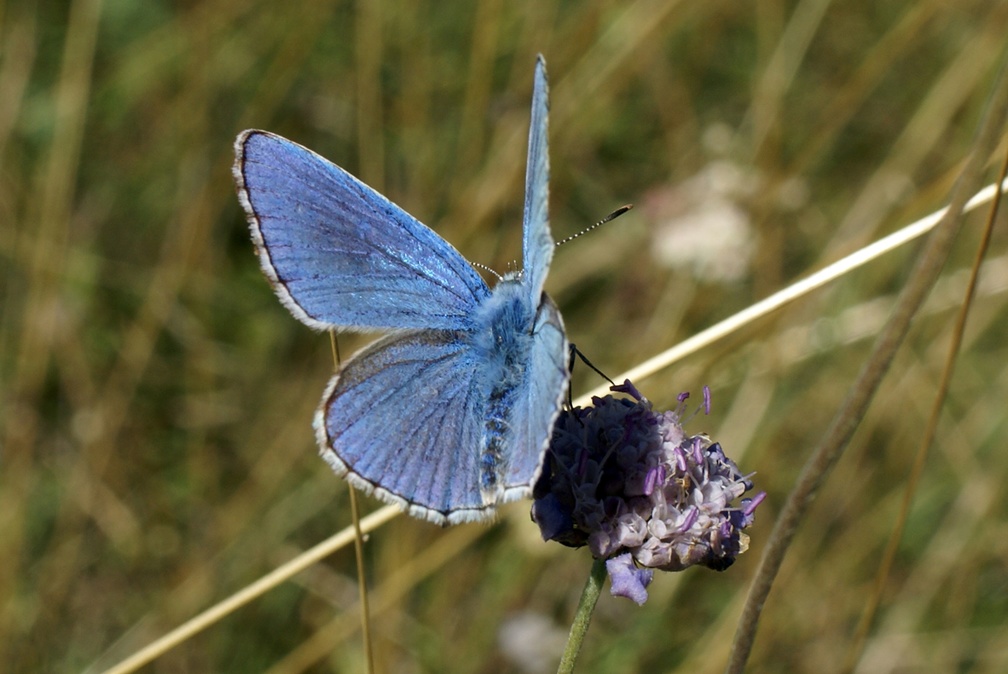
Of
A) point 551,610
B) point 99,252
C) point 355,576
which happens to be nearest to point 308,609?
point 355,576

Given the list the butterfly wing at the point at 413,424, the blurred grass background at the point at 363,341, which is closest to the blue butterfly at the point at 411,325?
the butterfly wing at the point at 413,424

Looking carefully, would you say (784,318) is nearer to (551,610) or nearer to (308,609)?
(551,610)

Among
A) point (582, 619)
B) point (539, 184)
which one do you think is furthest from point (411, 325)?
point (582, 619)

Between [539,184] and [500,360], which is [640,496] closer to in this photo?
[500,360]

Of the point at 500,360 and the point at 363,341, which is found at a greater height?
the point at 363,341

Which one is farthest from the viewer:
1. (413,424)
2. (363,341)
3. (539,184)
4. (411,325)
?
(363,341)

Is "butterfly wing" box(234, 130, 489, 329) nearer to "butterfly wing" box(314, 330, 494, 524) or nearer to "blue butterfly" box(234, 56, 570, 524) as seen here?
"blue butterfly" box(234, 56, 570, 524)

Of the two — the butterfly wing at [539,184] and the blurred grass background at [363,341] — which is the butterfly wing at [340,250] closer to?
the butterfly wing at [539,184]
